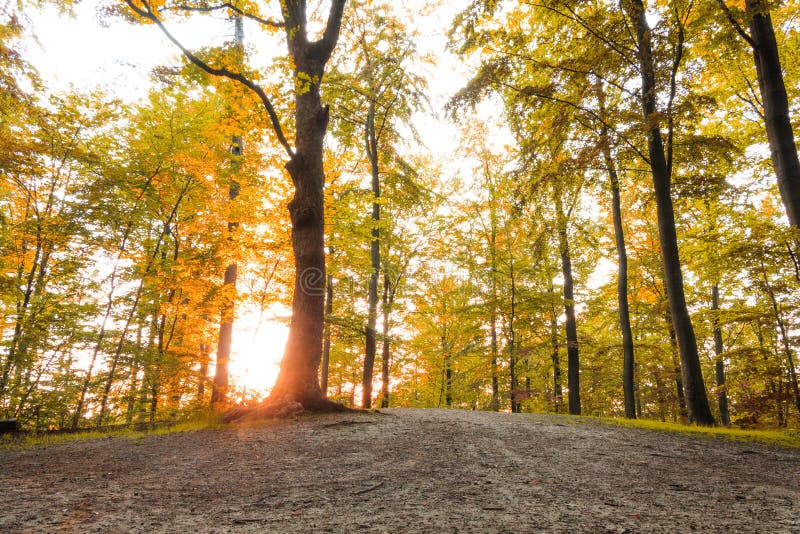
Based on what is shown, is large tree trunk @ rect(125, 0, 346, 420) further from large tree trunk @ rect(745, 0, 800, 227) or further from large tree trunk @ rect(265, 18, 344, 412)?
large tree trunk @ rect(745, 0, 800, 227)

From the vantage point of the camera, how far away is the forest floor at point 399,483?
2.00m

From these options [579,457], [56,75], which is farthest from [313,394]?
[56,75]

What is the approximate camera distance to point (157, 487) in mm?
2604

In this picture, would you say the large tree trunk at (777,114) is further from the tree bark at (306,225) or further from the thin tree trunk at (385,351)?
the thin tree trunk at (385,351)

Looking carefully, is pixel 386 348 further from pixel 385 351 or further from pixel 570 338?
pixel 570 338

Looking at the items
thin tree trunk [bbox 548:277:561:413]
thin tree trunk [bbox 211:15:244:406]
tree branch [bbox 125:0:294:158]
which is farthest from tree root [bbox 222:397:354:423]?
thin tree trunk [bbox 548:277:561:413]

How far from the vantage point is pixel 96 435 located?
16.4ft

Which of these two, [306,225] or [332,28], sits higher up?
[332,28]

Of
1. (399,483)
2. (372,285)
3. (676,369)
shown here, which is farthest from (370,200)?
(676,369)

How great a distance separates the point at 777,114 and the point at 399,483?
7996 millimetres

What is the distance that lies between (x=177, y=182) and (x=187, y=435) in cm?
748

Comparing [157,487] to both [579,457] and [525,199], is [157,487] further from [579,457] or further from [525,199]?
[525,199]

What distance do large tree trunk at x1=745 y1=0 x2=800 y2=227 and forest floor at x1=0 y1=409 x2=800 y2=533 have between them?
4.03 meters

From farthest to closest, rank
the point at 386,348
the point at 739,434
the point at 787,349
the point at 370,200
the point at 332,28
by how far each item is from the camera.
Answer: the point at 386,348 < the point at 370,200 < the point at 332,28 < the point at 787,349 < the point at 739,434
